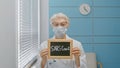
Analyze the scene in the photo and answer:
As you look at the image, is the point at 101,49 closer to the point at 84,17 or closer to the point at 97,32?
the point at 97,32

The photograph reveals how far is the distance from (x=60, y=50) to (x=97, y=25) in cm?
186

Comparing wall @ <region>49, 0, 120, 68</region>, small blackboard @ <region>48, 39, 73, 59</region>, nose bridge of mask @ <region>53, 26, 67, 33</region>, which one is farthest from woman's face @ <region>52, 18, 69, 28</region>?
wall @ <region>49, 0, 120, 68</region>

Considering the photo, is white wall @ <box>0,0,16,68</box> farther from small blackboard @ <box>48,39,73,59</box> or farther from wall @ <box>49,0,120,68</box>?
wall @ <box>49,0,120,68</box>

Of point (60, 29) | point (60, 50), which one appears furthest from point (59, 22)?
point (60, 50)

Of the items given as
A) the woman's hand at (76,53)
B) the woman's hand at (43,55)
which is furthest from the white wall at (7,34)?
the woman's hand at (76,53)

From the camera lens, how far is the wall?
344cm

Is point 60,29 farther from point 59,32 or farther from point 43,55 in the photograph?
point 43,55

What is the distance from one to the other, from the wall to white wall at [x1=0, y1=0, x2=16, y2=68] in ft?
5.13

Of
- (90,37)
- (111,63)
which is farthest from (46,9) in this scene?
(111,63)

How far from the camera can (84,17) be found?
11.3 feet

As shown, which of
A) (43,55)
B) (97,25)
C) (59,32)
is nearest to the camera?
(43,55)

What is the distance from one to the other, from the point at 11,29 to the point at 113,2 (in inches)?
81.9

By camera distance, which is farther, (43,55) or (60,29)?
(60,29)

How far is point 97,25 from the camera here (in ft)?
11.4
